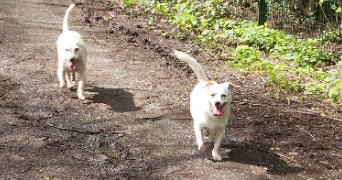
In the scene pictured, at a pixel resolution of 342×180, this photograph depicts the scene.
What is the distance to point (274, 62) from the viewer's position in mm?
8180

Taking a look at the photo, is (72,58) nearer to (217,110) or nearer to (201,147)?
(201,147)

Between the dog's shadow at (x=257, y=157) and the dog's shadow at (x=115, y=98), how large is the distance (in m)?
1.42

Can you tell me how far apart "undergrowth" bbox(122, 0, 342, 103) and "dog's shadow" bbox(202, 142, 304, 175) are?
1909mm

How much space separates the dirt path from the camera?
4.54m

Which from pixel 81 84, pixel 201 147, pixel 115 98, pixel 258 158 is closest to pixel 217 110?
pixel 201 147

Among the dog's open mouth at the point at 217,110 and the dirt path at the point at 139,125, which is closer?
the dog's open mouth at the point at 217,110

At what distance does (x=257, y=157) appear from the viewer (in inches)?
192

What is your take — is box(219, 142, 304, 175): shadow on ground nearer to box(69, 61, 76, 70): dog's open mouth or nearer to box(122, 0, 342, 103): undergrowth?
box(122, 0, 342, 103): undergrowth

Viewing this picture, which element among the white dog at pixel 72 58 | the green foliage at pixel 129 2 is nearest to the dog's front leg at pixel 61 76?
the white dog at pixel 72 58

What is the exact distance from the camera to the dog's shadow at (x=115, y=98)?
605cm

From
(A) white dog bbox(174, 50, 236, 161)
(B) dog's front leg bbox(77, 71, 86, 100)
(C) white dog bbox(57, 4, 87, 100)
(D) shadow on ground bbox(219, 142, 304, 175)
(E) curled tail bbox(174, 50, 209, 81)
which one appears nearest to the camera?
(A) white dog bbox(174, 50, 236, 161)

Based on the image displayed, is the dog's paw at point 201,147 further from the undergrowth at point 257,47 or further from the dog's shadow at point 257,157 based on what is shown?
the undergrowth at point 257,47

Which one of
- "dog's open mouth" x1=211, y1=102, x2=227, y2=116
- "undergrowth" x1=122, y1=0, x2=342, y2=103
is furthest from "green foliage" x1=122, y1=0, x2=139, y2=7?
"dog's open mouth" x1=211, y1=102, x2=227, y2=116

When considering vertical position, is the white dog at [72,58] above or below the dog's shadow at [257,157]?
above
